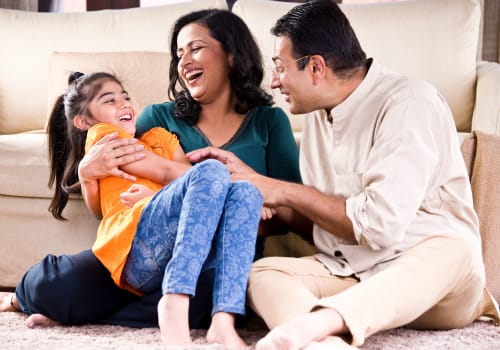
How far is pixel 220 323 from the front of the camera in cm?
167

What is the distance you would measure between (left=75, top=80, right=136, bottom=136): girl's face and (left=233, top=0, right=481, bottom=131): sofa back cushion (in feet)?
3.47

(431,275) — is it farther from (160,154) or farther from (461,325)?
(160,154)

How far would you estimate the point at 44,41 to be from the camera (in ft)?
10.8

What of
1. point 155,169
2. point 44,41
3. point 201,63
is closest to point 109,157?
point 155,169

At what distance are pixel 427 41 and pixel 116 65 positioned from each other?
1.15 m

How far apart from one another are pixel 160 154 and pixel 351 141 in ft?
1.68

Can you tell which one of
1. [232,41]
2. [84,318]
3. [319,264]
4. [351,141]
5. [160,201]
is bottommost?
[84,318]

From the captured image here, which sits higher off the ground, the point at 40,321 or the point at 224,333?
the point at 224,333

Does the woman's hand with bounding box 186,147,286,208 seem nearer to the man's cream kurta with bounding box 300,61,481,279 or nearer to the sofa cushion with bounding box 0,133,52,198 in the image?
the man's cream kurta with bounding box 300,61,481,279

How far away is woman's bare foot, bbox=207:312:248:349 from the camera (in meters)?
1.64

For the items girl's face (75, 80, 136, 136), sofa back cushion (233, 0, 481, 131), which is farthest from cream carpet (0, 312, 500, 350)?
sofa back cushion (233, 0, 481, 131)

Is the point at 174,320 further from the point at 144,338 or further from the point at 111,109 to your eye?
the point at 111,109

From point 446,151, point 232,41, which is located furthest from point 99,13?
point 446,151

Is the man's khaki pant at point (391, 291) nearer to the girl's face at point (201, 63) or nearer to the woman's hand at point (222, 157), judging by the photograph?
the woman's hand at point (222, 157)
